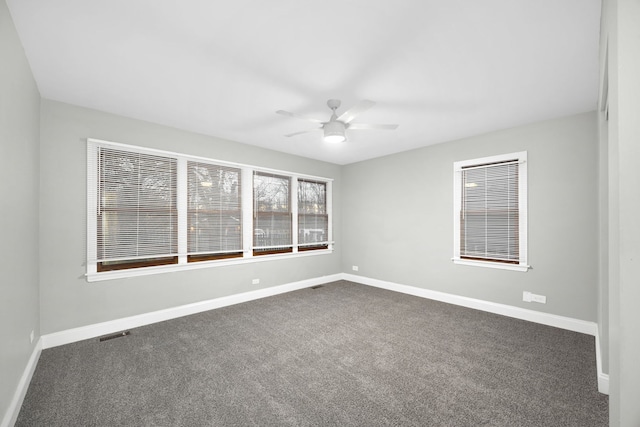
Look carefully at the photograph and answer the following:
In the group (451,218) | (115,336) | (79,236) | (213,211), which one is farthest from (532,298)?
(79,236)

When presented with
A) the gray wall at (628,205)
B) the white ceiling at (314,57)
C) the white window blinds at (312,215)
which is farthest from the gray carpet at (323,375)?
the white ceiling at (314,57)

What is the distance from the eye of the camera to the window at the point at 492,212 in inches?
152

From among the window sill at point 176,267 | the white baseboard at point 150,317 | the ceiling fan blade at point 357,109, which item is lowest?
the white baseboard at point 150,317

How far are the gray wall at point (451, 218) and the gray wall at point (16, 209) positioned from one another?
484 cm

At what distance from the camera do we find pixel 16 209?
2.10 metres

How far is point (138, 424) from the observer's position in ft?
6.11

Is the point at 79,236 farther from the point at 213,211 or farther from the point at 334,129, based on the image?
the point at 334,129

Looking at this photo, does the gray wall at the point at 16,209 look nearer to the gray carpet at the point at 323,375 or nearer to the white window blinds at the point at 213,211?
the gray carpet at the point at 323,375

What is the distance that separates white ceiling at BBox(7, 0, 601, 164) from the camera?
1794 millimetres

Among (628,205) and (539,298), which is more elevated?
(628,205)

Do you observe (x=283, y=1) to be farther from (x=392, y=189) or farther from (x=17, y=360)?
(x=392, y=189)

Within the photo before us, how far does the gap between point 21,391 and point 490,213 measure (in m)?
5.36

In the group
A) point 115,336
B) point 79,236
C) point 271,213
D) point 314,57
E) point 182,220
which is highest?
point 314,57

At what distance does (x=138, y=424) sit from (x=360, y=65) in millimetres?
3119
